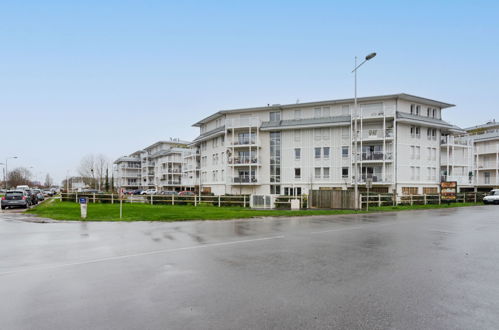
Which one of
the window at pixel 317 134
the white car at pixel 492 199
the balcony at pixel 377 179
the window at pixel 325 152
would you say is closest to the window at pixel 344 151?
the window at pixel 325 152

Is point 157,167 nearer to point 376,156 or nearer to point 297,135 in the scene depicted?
point 297,135

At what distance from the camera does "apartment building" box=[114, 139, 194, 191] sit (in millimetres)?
81562

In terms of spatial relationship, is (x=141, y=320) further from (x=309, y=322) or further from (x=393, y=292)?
(x=393, y=292)

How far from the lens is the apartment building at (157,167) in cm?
8156

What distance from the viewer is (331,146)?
1626 inches

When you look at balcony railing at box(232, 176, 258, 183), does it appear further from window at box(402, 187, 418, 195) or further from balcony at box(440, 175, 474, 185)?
balcony at box(440, 175, 474, 185)

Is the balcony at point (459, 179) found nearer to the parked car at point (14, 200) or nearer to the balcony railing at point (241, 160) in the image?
the balcony railing at point (241, 160)

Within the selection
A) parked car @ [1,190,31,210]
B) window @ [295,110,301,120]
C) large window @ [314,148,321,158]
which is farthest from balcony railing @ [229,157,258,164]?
parked car @ [1,190,31,210]

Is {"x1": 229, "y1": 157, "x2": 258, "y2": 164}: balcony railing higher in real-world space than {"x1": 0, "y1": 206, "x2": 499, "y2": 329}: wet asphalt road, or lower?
higher

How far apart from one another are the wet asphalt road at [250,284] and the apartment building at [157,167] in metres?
54.1

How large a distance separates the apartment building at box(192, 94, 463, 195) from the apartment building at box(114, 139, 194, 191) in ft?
68.4

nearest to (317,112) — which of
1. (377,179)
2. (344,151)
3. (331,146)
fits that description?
(331,146)

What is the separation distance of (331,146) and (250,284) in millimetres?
37248

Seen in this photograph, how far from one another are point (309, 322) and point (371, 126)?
131 ft
